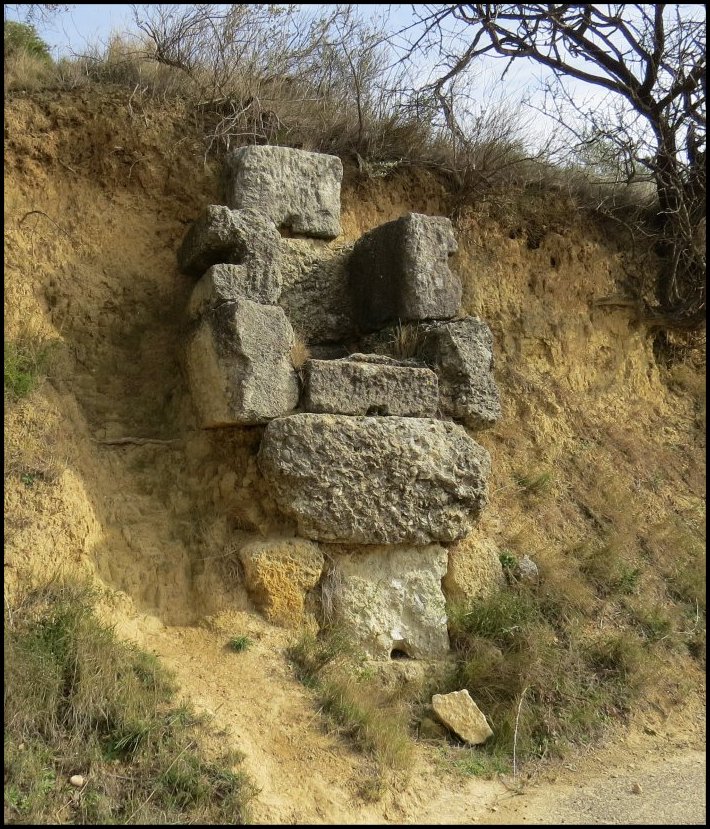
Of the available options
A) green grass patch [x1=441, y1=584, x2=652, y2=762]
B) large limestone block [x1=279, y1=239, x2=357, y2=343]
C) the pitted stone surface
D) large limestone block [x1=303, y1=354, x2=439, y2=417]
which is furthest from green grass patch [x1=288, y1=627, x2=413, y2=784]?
large limestone block [x1=279, y1=239, x2=357, y2=343]

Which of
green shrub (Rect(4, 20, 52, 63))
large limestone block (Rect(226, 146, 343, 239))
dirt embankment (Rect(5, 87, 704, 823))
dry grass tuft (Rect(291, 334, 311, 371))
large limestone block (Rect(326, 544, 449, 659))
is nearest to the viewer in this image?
dirt embankment (Rect(5, 87, 704, 823))

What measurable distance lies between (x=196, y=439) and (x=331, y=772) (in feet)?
7.10

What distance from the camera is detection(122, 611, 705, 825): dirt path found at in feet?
13.5

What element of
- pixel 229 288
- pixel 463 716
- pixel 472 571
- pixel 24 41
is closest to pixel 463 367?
pixel 472 571

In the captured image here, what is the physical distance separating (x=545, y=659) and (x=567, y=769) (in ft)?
2.23

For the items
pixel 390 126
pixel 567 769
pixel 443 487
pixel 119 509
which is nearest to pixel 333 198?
pixel 390 126

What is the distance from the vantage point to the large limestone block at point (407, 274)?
5828mm

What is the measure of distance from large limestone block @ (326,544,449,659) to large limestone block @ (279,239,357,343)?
1660 mm

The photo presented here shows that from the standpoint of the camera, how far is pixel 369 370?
5.30 m

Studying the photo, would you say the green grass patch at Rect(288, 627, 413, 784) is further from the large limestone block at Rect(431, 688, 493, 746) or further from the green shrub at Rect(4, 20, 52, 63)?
the green shrub at Rect(4, 20, 52, 63)

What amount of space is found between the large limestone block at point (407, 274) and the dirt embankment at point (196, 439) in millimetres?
864

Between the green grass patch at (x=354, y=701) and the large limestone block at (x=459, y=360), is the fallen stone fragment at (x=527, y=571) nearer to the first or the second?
the large limestone block at (x=459, y=360)

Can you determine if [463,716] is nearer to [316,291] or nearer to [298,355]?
[298,355]

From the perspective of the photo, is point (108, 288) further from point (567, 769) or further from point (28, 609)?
point (567, 769)
